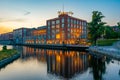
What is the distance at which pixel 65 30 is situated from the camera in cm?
13050

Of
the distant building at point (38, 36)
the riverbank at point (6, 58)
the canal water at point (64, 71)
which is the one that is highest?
the distant building at point (38, 36)

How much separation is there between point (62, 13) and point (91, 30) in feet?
206

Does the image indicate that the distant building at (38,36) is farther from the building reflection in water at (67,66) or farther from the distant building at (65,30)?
the building reflection in water at (67,66)

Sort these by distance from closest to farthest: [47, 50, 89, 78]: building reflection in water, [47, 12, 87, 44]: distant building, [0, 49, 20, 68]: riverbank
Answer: [47, 50, 89, 78]: building reflection in water, [0, 49, 20, 68]: riverbank, [47, 12, 87, 44]: distant building

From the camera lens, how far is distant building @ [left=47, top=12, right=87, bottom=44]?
131 meters

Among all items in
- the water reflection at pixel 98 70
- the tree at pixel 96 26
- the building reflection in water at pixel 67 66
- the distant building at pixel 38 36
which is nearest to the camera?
the water reflection at pixel 98 70

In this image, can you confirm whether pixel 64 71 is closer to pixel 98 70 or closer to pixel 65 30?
pixel 98 70

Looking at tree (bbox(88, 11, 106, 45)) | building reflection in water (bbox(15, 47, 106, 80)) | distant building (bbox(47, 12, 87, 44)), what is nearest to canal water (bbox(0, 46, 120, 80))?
building reflection in water (bbox(15, 47, 106, 80))

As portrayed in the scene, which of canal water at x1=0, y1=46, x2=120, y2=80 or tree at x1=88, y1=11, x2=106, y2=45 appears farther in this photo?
tree at x1=88, y1=11, x2=106, y2=45

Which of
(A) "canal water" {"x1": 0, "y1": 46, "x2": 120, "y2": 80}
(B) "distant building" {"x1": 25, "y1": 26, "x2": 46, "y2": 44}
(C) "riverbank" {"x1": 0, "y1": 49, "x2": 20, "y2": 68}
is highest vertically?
(B) "distant building" {"x1": 25, "y1": 26, "x2": 46, "y2": 44}

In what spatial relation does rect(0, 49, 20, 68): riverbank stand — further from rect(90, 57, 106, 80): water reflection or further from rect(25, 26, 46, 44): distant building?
rect(25, 26, 46, 44): distant building

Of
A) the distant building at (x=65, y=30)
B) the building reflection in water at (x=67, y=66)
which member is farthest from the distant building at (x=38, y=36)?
the building reflection in water at (x=67, y=66)

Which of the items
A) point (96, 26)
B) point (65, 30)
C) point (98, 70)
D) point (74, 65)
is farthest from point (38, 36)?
point (98, 70)

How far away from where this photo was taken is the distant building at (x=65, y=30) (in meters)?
131
